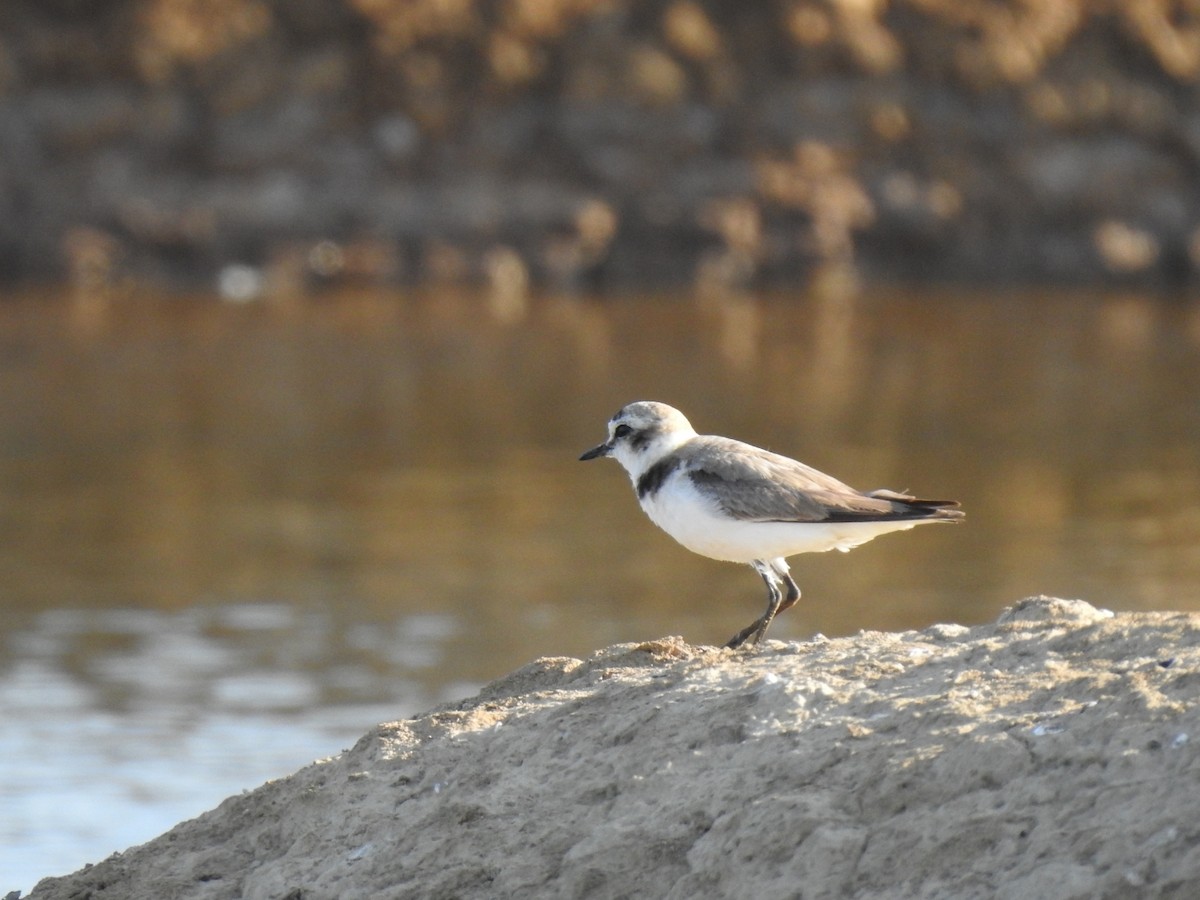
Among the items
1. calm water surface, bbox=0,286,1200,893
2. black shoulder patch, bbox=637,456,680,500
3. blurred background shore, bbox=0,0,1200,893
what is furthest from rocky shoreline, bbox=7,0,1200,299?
black shoulder patch, bbox=637,456,680,500

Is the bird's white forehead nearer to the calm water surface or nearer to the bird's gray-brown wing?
the bird's gray-brown wing

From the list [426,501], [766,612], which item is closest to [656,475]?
[766,612]

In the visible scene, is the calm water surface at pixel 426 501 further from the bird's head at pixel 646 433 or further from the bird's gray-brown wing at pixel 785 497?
the bird's gray-brown wing at pixel 785 497

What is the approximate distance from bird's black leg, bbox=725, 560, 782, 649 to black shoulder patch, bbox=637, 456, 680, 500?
16.7 inches

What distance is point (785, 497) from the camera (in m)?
6.31

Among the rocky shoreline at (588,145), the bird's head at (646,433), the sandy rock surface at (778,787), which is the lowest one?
the sandy rock surface at (778,787)

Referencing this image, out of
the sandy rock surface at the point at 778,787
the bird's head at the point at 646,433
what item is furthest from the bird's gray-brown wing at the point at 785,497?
the sandy rock surface at the point at 778,787

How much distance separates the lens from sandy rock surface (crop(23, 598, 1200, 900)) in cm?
439

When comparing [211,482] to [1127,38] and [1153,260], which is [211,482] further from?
[1127,38]

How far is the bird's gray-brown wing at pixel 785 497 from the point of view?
6258 mm

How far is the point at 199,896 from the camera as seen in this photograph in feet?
17.2

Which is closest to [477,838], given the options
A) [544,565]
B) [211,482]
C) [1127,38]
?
[544,565]

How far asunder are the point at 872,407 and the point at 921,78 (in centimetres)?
1630

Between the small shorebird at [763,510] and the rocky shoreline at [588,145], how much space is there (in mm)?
24819
